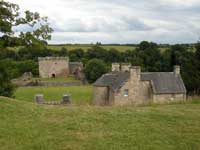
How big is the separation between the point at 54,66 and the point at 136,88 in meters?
58.5

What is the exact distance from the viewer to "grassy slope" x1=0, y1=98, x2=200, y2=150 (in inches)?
418

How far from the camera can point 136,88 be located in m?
39.3

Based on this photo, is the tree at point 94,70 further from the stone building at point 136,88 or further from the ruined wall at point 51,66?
the stone building at point 136,88

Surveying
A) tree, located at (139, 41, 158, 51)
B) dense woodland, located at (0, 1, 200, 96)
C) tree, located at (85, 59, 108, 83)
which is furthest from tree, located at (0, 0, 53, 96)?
tree, located at (139, 41, 158, 51)

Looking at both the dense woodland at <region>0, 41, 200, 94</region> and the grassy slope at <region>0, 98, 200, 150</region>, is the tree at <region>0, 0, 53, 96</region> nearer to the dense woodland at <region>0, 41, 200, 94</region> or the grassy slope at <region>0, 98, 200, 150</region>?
the grassy slope at <region>0, 98, 200, 150</region>

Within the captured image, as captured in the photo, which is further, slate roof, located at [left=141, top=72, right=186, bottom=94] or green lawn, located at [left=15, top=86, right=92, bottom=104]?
green lawn, located at [left=15, top=86, right=92, bottom=104]

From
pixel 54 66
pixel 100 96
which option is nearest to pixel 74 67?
pixel 54 66

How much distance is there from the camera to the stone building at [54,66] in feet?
312

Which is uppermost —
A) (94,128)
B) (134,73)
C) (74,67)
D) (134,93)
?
(94,128)

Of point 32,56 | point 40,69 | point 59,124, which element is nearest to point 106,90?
point 59,124

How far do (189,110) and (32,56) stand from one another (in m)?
104

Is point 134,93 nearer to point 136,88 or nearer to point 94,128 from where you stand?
point 136,88

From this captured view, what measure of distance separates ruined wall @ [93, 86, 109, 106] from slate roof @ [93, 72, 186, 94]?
557 millimetres

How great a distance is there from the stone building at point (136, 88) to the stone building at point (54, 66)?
175 ft
